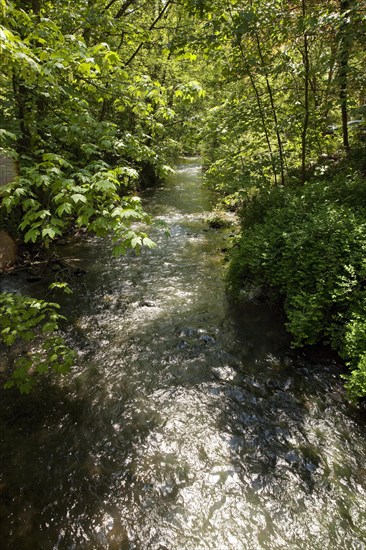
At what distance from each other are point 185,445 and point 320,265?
373 centimetres

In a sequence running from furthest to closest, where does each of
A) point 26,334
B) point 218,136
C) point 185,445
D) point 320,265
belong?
point 218,136 < point 320,265 < point 185,445 < point 26,334

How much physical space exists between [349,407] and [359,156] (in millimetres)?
8269

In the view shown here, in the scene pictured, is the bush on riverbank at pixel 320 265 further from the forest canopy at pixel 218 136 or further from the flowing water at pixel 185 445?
the flowing water at pixel 185 445

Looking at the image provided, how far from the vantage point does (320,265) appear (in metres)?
5.46

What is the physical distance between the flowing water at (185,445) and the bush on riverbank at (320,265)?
0.65 metres

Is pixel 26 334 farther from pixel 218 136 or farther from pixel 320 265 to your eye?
pixel 218 136

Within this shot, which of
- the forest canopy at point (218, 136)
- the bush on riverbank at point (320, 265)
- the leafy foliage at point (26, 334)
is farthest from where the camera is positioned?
the bush on riverbank at point (320, 265)

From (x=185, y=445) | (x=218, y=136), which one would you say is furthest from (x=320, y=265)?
(x=218, y=136)

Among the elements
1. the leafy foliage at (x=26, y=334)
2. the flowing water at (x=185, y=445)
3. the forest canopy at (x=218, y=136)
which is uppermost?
the forest canopy at (x=218, y=136)

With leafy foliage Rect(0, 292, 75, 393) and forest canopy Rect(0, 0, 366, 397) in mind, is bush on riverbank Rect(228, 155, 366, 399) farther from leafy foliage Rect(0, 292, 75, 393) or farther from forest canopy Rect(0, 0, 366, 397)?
leafy foliage Rect(0, 292, 75, 393)

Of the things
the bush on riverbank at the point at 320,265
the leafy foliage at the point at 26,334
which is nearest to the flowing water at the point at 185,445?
the bush on riverbank at the point at 320,265

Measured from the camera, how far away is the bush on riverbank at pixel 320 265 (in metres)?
4.94

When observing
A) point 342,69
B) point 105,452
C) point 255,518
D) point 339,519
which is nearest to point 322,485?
point 339,519

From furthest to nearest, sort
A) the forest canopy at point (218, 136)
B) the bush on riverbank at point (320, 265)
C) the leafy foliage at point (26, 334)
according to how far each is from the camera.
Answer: the bush on riverbank at point (320, 265) < the leafy foliage at point (26, 334) < the forest canopy at point (218, 136)
